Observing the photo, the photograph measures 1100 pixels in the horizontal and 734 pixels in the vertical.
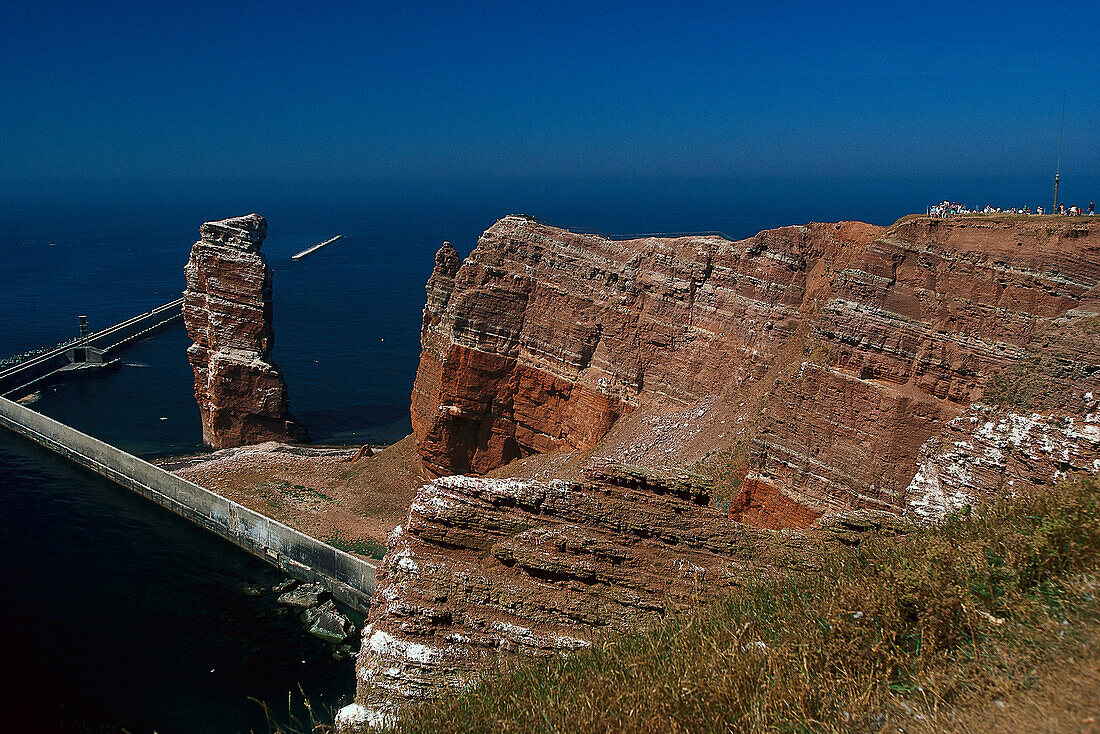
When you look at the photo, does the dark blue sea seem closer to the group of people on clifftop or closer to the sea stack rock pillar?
the sea stack rock pillar

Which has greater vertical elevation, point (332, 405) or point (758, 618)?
point (758, 618)

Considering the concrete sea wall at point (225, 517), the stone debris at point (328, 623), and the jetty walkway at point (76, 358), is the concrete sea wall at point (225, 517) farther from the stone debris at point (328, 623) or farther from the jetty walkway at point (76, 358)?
the jetty walkway at point (76, 358)

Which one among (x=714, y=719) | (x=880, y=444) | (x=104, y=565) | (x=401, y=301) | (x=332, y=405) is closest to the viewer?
(x=714, y=719)

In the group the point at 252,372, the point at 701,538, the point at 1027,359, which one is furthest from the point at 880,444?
the point at 252,372

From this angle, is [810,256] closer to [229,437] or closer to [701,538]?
[701,538]

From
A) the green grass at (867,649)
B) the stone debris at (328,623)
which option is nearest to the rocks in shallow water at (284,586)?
the stone debris at (328,623)

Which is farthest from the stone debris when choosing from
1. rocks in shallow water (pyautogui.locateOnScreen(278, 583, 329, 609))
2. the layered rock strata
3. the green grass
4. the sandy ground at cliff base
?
the green grass
